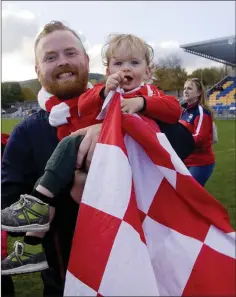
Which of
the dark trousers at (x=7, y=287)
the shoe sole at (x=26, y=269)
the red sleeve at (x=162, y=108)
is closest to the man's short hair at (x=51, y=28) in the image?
the red sleeve at (x=162, y=108)

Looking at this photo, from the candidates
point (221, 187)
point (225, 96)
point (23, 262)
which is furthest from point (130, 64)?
point (225, 96)

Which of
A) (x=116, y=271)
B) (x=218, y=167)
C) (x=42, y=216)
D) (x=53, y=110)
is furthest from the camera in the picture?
(x=218, y=167)

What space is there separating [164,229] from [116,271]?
0.22m

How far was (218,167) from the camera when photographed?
338 inches

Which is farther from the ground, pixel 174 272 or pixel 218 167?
pixel 174 272

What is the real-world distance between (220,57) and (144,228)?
36189 millimetres

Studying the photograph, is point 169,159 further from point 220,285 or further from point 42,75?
point 42,75

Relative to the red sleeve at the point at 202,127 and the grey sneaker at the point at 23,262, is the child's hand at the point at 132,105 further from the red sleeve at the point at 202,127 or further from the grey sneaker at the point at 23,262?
the red sleeve at the point at 202,127

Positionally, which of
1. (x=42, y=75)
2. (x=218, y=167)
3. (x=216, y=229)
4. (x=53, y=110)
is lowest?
(x=218, y=167)

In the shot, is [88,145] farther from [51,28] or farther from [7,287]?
[7,287]

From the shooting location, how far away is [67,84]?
164 centimetres

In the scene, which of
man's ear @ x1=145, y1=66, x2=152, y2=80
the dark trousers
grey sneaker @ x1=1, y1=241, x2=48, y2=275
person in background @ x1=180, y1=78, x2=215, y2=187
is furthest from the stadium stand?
grey sneaker @ x1=1, y1=241, x2=48, y2=275

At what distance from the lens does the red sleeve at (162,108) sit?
146 centimetres

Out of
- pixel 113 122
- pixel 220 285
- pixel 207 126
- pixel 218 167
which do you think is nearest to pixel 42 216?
pixel 113 122
